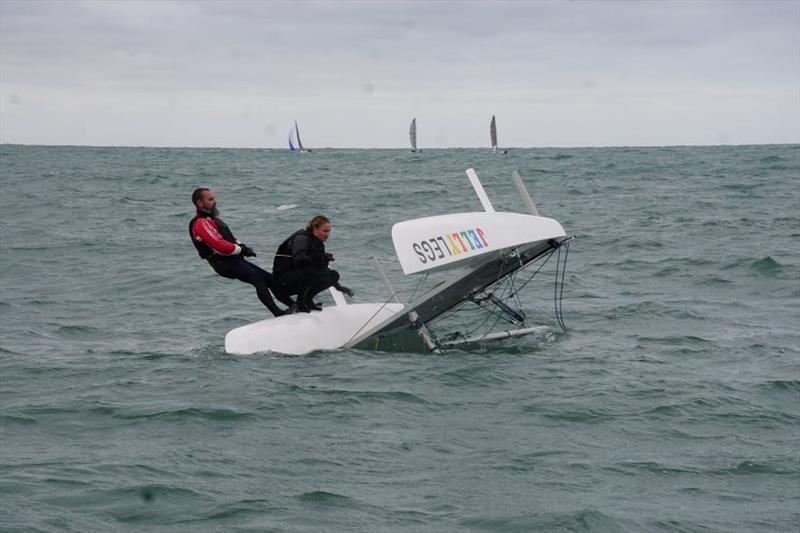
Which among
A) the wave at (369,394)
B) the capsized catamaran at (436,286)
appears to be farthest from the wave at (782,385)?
the wave at (369,394)

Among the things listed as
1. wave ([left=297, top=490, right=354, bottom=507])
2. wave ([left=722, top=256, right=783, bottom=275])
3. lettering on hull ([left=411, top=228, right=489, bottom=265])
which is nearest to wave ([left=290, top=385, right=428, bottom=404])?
lettering on hull ([left=411, top=228, right=489, bottom=265])

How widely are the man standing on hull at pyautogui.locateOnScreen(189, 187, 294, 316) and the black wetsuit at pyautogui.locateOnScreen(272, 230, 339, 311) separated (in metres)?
0.19

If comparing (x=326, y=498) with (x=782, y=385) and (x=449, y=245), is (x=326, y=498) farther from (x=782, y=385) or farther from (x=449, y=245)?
(x=782, y=385)

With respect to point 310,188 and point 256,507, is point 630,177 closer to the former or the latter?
point 310,188

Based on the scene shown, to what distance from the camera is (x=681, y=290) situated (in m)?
13.1

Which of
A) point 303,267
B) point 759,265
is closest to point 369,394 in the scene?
point 303,267

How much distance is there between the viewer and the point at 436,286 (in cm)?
936

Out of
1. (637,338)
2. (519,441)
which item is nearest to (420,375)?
(519,441)

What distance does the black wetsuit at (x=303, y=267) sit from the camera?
908 centimetres

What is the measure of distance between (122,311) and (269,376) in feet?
14.1

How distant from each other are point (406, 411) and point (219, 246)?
2.39 meters

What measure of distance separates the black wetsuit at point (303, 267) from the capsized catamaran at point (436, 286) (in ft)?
0.84

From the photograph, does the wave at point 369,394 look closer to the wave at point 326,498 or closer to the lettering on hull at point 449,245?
the lettering on hull at point 449,245

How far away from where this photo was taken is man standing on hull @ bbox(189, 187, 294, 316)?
8844mm
